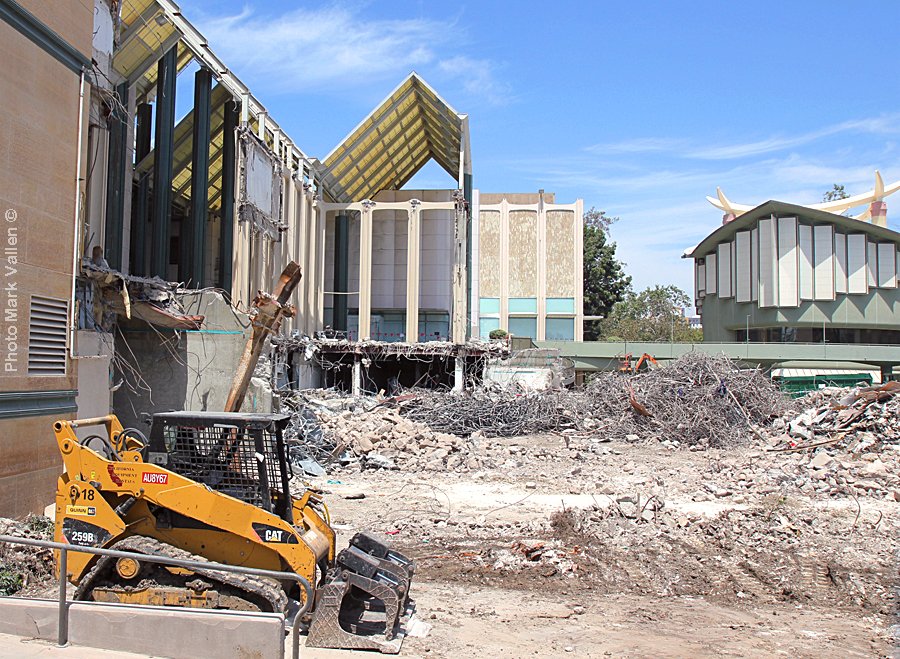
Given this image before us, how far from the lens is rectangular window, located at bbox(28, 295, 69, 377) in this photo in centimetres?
955

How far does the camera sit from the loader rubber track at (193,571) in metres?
5.81

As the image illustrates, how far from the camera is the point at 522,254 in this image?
4544 cm

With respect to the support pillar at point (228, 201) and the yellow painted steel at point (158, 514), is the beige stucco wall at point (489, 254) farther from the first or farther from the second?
the yellow painted steel at point (158, 514)

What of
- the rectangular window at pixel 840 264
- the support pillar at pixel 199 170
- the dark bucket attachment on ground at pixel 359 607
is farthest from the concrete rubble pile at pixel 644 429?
the rectangular window at pixel 840 264

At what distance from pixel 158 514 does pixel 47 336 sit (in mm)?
5305

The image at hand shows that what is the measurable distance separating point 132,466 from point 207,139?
16.4 metres

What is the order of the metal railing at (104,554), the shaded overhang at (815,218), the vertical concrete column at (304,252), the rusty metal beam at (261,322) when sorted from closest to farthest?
the metal railing at (104,554), the rusty metal beam at (261,322), the vertical concrete column at (304,252), the shaded overhang at (815,218)

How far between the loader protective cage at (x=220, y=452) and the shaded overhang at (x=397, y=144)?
23.7 m

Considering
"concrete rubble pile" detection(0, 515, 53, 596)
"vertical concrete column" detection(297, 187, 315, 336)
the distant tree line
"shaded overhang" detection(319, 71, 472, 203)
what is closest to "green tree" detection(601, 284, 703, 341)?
the distant tree line

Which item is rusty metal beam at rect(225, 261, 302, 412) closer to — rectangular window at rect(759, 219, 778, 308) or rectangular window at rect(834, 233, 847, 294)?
rectangular window at rect(759, 219, 778, 308)

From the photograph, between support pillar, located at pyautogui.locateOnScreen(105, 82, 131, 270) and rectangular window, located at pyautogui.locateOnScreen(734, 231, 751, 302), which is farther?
rectangular window, located at pyautogui.locateOnScreen(734, 231, 751, 302)

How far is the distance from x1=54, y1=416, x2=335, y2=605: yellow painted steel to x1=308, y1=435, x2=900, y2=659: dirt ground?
1005 mm

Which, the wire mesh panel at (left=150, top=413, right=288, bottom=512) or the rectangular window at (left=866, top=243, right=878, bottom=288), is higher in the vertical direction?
the rectangular window at (left=866, top=243, right=878, bottom=288)

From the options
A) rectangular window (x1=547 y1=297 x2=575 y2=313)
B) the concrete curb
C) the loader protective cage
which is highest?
rectangular window (x1=547 y1=297 x2=575 y2=313)
